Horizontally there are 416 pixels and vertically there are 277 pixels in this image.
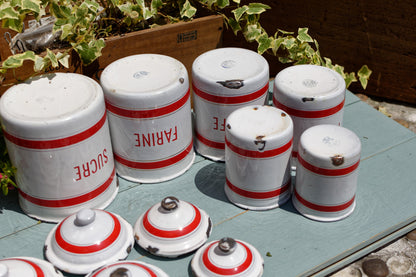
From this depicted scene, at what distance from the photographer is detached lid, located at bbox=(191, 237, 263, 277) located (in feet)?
4.55

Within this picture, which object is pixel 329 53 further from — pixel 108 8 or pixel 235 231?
pixel 235 231

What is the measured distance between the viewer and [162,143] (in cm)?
172

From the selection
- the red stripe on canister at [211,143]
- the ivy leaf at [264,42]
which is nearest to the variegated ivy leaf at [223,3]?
the ivy leaf at [264,42]

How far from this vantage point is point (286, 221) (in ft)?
5.40

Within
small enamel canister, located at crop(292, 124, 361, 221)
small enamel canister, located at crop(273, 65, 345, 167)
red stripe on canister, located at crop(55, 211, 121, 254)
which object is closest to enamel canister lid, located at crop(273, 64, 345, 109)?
small enamel canister, located at crop(273, 65, 345, 167)

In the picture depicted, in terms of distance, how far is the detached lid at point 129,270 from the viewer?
1.31 metres

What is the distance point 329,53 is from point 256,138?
1476 mm

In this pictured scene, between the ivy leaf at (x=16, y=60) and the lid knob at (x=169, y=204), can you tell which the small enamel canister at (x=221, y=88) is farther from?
the ivy leaf at (x=16, y=60)

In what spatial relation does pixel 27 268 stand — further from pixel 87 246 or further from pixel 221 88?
pixel 221 88

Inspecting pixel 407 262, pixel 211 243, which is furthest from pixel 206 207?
pixel 407 262

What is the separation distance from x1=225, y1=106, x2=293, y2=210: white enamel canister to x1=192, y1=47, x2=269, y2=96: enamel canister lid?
4.3 inches

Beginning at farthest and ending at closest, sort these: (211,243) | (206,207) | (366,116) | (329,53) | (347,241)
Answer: (329,53) < (366,116) < (206,207) < (347,241) < (211,243)

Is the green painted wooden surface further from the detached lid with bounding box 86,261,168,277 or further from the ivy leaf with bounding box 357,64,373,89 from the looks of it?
the ivy leaf with bounding box 357,64,373,89

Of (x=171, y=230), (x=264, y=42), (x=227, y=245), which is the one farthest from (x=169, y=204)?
(x=264, y=42)
